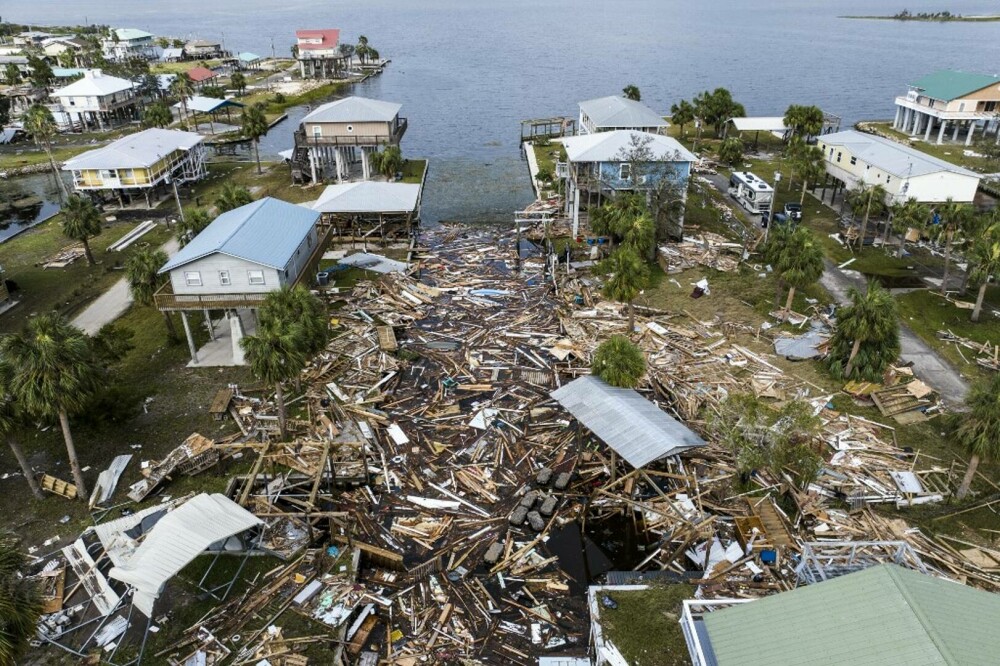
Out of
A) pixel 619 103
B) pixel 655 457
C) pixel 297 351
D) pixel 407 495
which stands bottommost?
pixel 407 495

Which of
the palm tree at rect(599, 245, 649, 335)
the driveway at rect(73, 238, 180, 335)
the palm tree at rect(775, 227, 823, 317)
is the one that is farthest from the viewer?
the driveway at rect(73, 238, 180, 335)

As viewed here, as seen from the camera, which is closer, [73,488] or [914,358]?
[73,488]

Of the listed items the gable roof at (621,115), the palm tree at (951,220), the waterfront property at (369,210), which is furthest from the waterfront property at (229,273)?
the palm tree at (951,220)

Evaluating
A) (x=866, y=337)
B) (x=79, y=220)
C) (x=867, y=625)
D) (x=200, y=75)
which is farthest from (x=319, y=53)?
(x=867, y=625)

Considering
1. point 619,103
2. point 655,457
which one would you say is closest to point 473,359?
point 655,457

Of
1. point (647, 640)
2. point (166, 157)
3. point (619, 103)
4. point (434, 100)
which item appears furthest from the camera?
point (434, 100)

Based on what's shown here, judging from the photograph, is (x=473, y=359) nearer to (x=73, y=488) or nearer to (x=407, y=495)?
(x=407, y=495)

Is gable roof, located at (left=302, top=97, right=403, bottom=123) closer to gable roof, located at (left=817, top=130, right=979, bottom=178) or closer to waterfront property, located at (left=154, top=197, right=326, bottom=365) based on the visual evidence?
waterfront property, located at (left=154, top=197, right=326, bottom=365)

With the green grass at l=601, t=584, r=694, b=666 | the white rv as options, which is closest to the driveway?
the green grass at l=601, t=584, r=694, b=666
